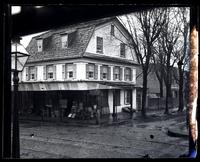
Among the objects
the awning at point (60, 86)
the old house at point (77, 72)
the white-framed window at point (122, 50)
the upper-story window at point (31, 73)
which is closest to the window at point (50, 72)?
the old house at point (77, 72)

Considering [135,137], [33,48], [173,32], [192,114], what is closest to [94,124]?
[135,137]

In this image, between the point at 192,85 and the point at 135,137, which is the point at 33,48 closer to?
the point at 135,137

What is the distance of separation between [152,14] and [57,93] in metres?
10.4

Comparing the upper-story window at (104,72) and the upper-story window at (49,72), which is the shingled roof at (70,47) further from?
the upper-story window at (104,72)

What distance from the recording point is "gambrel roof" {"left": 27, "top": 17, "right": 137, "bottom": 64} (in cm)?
2143

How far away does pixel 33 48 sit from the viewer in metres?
25.0

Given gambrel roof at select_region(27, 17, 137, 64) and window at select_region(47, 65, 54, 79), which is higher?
gambrel roof at select_region(27, 17, 137, 64)

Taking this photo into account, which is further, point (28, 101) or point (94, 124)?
point (28, 101)

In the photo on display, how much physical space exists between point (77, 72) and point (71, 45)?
2822mm

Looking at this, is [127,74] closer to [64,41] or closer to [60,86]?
[64,41]

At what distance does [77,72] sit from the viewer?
2095 cm

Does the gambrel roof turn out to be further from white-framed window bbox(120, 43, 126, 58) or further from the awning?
the awning

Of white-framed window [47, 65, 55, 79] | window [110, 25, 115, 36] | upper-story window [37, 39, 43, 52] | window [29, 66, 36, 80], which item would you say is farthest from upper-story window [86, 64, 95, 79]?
upper-story window [37, 39, 43, 52]

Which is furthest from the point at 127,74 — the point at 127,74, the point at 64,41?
the point at 64,41
